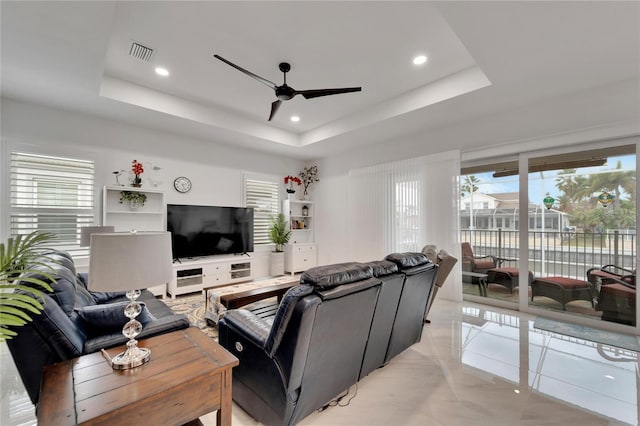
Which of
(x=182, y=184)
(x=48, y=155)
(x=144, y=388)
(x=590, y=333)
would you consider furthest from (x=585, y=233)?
(x=48, y=155)

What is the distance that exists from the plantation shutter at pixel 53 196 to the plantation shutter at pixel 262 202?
2620mm

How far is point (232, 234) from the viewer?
17.5 ft

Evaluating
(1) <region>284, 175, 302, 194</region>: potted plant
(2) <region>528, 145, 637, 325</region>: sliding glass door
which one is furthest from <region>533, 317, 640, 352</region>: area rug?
(1) <region>284, 175, 302, 194</region>: potted plant

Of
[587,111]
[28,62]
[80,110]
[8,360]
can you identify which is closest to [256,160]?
[80,110]

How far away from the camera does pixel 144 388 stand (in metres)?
1.19

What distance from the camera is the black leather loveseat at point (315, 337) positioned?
151 centimetres

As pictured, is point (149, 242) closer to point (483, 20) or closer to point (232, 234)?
point (483, 20)

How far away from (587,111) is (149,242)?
469 cm

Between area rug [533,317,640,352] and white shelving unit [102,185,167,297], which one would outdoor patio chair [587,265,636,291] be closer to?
area rug [533,317,640,352]

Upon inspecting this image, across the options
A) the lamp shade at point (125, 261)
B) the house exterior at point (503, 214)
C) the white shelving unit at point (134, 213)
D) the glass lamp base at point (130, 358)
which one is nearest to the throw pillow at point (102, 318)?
the glass lamp base at point (130, 358)

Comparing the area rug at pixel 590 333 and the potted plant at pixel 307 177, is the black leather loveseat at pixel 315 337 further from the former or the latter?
the potted plant at pixel 307 177

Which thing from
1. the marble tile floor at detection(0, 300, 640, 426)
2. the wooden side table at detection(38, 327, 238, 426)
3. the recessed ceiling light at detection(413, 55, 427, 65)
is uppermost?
the recessed ceiling light at detection(413, 55, 427, 65)

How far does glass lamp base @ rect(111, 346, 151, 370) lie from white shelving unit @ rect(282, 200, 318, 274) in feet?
15.2

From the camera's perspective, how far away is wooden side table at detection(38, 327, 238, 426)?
108cm
